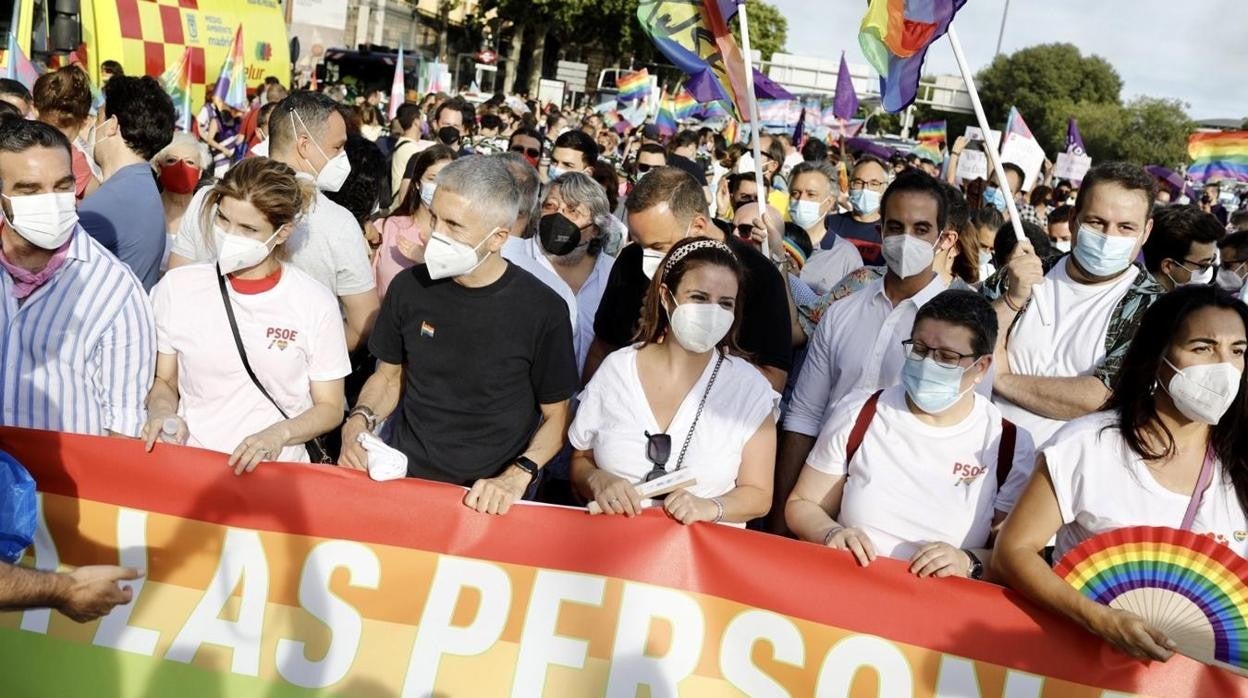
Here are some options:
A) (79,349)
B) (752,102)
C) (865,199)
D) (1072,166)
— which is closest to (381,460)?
(79,349)

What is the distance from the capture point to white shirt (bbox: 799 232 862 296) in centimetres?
573

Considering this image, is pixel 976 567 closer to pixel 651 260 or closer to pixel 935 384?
pixel 935 384

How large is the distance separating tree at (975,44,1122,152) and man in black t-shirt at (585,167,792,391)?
64616mm

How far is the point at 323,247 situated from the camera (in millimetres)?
4211

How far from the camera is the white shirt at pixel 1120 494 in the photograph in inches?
112

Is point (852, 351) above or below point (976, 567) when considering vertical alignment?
above

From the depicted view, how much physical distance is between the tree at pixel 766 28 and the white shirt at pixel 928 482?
60211mm

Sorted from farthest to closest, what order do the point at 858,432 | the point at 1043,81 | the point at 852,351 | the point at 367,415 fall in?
the point at 1043,81 → the point at 852,351 → the point at 367,415 → the point at 858,432

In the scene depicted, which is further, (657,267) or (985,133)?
(985,133)

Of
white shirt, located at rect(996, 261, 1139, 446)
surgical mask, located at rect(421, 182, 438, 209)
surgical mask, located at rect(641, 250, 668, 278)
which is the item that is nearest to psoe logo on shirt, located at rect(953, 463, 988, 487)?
white shirt, located at rect(996, 261, 1139, 446)

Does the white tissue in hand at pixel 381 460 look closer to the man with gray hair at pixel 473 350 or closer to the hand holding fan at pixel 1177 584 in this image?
the man with gray hair at pixel 473 350

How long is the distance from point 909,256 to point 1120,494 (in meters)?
1.33

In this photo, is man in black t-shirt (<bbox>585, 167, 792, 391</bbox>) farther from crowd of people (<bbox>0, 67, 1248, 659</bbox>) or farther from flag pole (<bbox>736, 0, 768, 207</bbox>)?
flag pole (<bbox>736, 0, 768, 207</bbox>)

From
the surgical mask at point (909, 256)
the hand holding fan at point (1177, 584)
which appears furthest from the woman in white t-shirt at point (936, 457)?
the surgical mask at point (909, 256)
